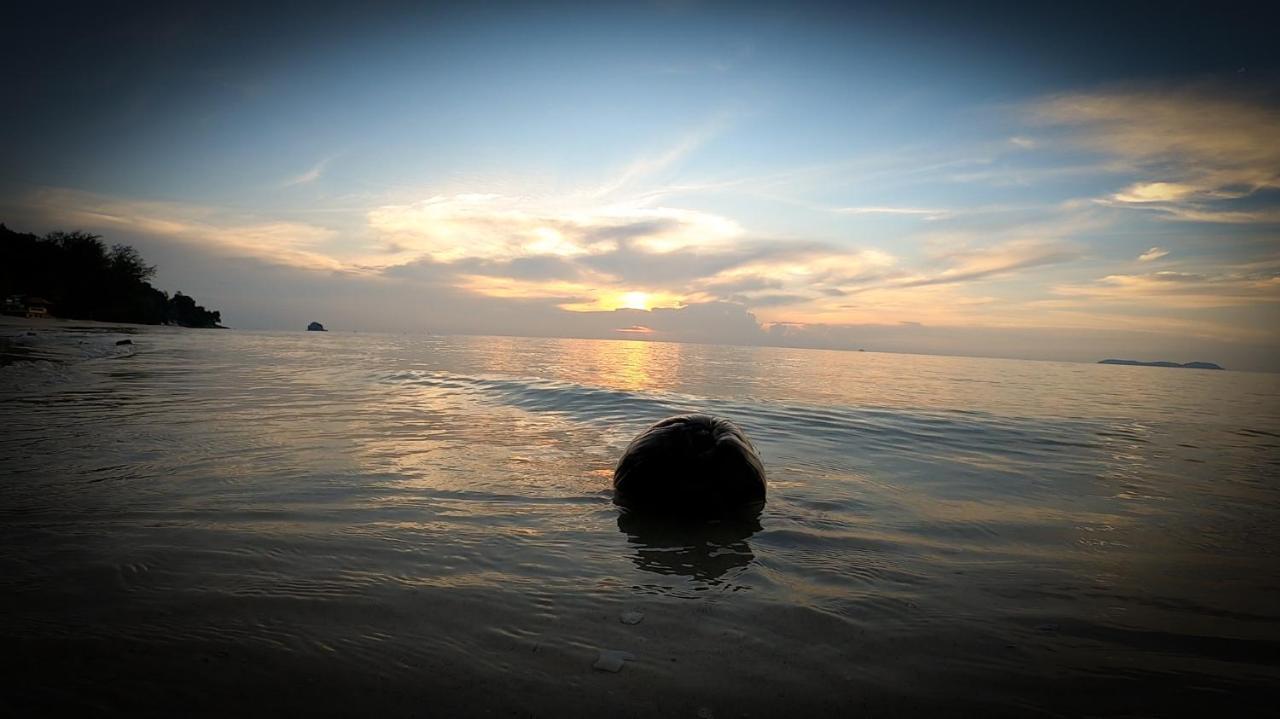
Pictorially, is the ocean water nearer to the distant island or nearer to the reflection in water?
the reflection in water

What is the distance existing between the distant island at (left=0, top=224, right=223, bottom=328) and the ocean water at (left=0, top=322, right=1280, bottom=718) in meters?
77.6

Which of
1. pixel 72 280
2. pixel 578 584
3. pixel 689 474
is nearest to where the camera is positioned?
pixel 578 584

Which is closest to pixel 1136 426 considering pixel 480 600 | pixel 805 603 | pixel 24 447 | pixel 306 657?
pixel 805 603

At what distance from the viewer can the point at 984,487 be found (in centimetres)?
670

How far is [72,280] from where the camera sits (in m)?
71.6

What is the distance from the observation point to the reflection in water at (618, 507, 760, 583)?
148 inches

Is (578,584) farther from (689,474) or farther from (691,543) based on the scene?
(689,474)

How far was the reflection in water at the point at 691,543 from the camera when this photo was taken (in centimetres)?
375

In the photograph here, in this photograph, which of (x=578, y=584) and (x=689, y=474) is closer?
(x=578, y=584)

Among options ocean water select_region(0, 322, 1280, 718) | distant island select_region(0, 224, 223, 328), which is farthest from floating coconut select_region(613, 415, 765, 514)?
distant island select_region(0, 224, 223, 328)

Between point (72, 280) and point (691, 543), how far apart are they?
101551 millimetres

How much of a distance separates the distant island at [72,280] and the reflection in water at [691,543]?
8044 centimetres

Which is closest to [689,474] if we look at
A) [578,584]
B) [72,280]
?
[578,584]

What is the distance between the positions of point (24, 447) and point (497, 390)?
10839mm
